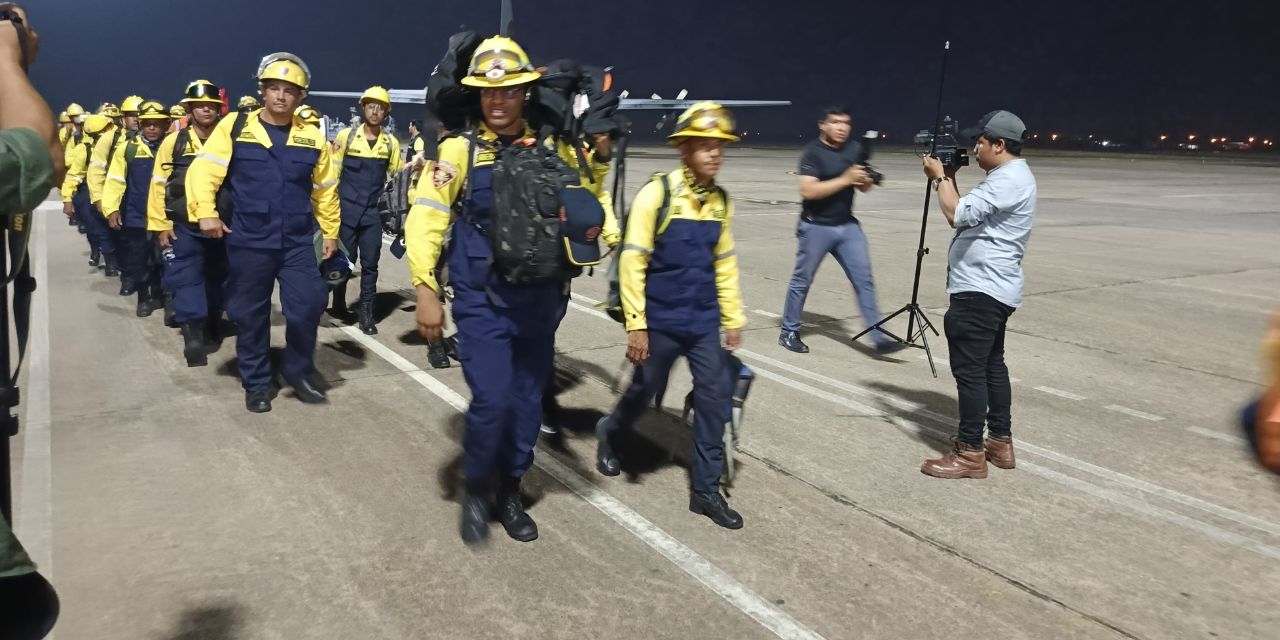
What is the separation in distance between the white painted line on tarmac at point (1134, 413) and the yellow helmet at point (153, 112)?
853 cm

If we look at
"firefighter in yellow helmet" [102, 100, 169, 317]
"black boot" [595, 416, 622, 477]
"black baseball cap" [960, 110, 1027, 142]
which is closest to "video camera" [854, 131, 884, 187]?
"black baseball cap" [960, 110, 1027, 142]

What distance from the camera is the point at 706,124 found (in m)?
3.91

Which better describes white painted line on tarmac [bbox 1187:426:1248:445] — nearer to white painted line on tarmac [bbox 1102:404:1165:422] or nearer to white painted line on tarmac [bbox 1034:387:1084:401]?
white painted line on tarmac [bbox 1102:404:1165:422]

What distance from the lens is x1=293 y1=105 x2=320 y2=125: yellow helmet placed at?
583 centimetres

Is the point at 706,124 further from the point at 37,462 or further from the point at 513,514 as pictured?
the point at 37,462

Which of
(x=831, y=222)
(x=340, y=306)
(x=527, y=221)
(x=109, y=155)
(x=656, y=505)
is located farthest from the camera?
(x=109, y=155)

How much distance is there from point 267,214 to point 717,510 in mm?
3487

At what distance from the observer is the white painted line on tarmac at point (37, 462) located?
371 centimetres

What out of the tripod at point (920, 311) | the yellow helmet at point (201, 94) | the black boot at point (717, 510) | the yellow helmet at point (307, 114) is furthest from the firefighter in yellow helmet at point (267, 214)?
the tripod at point (920, 311)

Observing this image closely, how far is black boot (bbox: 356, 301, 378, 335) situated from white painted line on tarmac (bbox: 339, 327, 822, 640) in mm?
3499

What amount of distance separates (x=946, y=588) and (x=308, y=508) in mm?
2937

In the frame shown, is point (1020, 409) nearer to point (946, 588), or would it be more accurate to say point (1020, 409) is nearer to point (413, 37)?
point (946, 588)

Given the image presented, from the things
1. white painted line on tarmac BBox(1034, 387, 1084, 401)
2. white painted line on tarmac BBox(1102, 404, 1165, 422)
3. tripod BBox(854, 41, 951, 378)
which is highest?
tripod BBox(854, 41, 951, 378)

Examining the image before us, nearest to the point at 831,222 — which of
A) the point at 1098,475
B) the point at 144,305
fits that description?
the point at 1098,475
